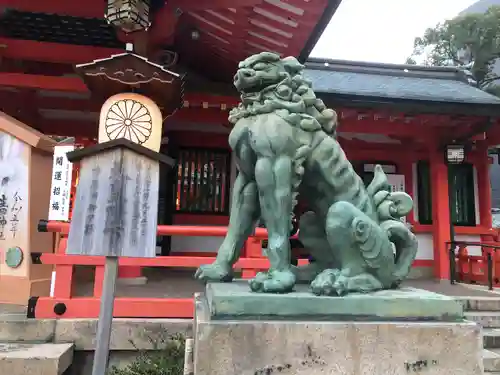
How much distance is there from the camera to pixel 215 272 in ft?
6.95

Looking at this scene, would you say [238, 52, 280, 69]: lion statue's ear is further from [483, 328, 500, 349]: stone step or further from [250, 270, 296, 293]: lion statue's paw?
[483, 328, 500, 349]: stone step

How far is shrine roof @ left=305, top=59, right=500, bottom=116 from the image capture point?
6.30m

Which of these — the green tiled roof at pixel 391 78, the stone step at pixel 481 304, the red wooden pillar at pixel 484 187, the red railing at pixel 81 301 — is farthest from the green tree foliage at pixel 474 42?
the red railing at pixel 81 301

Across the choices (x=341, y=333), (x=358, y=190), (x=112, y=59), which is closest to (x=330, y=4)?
(x=112, y=59)

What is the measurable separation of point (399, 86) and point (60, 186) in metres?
7.08

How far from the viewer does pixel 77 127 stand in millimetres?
7125

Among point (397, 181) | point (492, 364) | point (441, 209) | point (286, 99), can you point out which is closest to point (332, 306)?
point (286, 99)

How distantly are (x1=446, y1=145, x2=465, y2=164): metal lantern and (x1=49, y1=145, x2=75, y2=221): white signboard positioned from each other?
6018 mm

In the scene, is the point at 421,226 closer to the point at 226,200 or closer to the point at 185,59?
the point at 226,200

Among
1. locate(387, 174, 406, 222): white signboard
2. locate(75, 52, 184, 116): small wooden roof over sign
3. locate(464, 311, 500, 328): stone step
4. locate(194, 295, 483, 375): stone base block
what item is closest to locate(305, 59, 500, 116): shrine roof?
locate(387, 174, 406, 222): white signboard

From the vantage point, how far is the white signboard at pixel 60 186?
3.88m

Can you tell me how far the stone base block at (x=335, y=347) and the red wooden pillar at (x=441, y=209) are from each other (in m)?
6.32

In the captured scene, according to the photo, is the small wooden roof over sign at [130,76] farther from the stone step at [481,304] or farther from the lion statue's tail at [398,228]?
the stone step at [481,304]

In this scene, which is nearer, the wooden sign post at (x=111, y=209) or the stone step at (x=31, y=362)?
the wooden sign post at (x=111, y=209)
